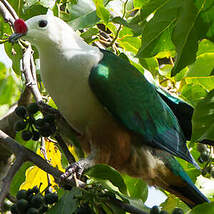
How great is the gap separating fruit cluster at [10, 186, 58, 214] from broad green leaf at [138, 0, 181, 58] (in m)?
0.75

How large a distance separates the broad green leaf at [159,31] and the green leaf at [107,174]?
558 mm

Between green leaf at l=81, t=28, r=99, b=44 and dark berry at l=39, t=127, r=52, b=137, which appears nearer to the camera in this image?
dark berry at l=39, t=127, r=52, b=137

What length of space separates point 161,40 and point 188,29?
1.38 feet

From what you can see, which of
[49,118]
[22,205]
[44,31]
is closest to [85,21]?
[44,31]

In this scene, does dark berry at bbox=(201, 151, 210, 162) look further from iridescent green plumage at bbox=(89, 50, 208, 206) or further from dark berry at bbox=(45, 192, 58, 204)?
dark berry at bbox=(45, 192, 58, 204)

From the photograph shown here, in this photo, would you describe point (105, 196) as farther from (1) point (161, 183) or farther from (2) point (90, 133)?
(1) point (161, 183)

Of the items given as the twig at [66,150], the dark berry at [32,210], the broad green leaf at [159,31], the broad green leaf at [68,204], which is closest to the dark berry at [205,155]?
the broad green leaf at [159,31]

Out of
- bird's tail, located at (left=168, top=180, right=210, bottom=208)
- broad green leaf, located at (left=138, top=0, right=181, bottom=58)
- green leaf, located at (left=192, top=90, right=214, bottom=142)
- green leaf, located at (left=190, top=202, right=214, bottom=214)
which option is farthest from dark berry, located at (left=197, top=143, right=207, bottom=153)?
green leaf, located at (left=190, top=202, right=214, bottom=214)

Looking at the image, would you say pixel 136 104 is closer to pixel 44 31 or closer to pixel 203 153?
pixel 44 31

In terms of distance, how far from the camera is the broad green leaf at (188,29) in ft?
5.20

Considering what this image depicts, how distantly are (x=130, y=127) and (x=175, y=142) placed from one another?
0.28m

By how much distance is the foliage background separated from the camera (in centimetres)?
160

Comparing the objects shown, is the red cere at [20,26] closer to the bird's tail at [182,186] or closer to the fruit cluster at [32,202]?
the fruit cluster at [32,202]

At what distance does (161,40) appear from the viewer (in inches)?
79.4
